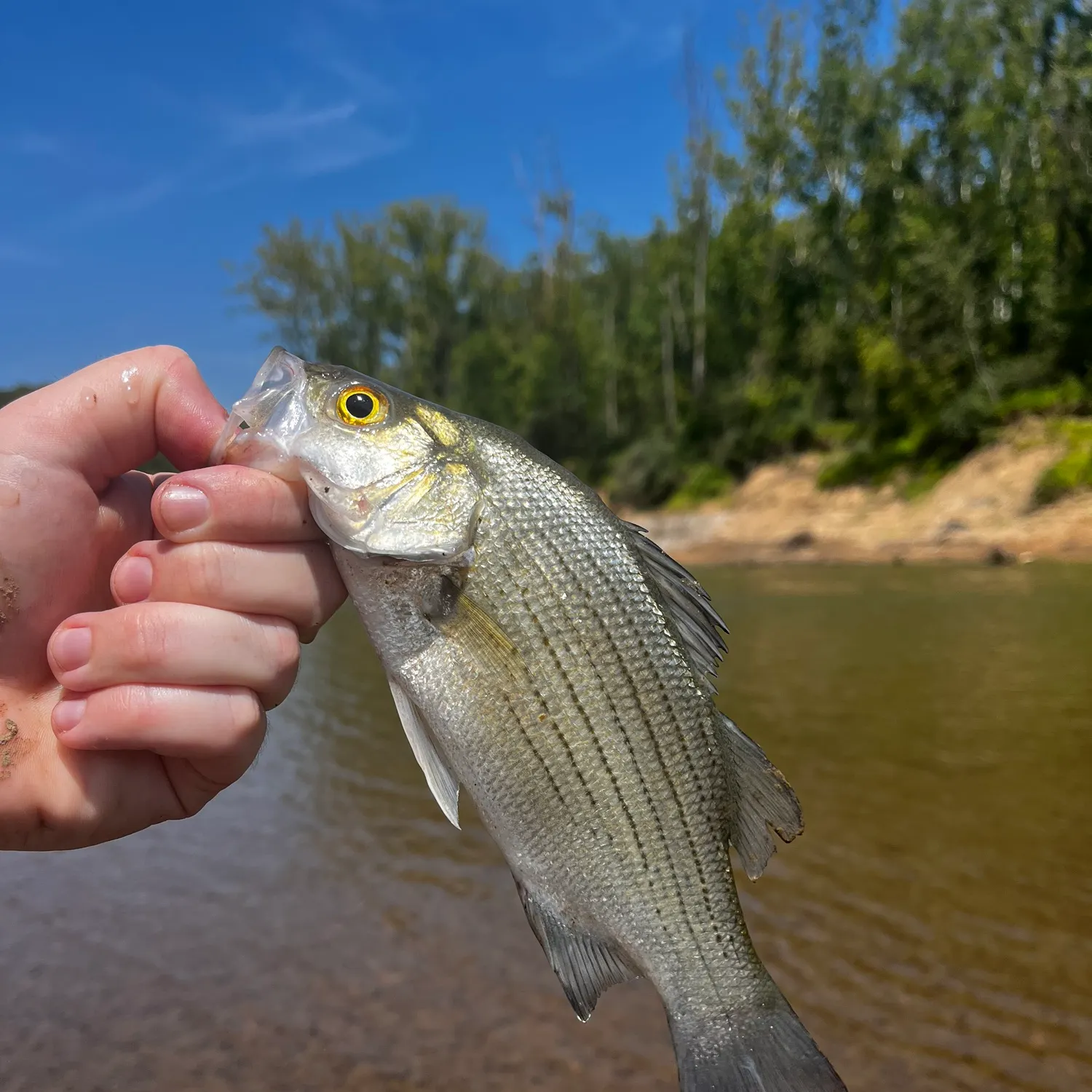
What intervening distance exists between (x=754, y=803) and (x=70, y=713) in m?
1.68

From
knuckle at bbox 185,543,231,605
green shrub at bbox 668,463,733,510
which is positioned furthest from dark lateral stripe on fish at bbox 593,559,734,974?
green shrub at bbox 668,463,733,510

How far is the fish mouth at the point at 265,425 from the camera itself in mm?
2123

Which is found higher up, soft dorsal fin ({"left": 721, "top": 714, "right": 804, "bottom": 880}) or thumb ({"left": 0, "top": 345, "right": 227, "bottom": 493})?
thumb ({"left": 0, "top": 345, "right": 227, "bottom": 493})

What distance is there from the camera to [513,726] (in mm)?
2145

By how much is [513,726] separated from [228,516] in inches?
32.8

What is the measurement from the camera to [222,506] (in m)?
2.01

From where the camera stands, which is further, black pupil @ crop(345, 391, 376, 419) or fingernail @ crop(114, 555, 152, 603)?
black pupil @ crop(345, 391, 376, 419)

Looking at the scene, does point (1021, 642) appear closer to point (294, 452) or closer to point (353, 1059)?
point (353, 1059)

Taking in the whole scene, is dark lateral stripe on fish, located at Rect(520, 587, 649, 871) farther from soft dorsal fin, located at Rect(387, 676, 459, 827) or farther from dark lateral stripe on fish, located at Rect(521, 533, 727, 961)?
soft dorsal fin, located at Rect(387, 676, 459, 827)

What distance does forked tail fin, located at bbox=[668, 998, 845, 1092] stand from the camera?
82.4 inches

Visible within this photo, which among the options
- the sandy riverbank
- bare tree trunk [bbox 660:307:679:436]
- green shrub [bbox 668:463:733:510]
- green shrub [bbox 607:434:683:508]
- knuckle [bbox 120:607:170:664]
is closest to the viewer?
knuckle [bbox 120:607:170:664]

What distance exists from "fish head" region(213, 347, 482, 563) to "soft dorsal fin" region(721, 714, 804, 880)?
87 centimetres

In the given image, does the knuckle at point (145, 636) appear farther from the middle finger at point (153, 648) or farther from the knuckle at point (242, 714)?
the knuckle at point (242, 714)

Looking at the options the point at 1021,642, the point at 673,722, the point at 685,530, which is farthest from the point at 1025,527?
the point at 673,722
